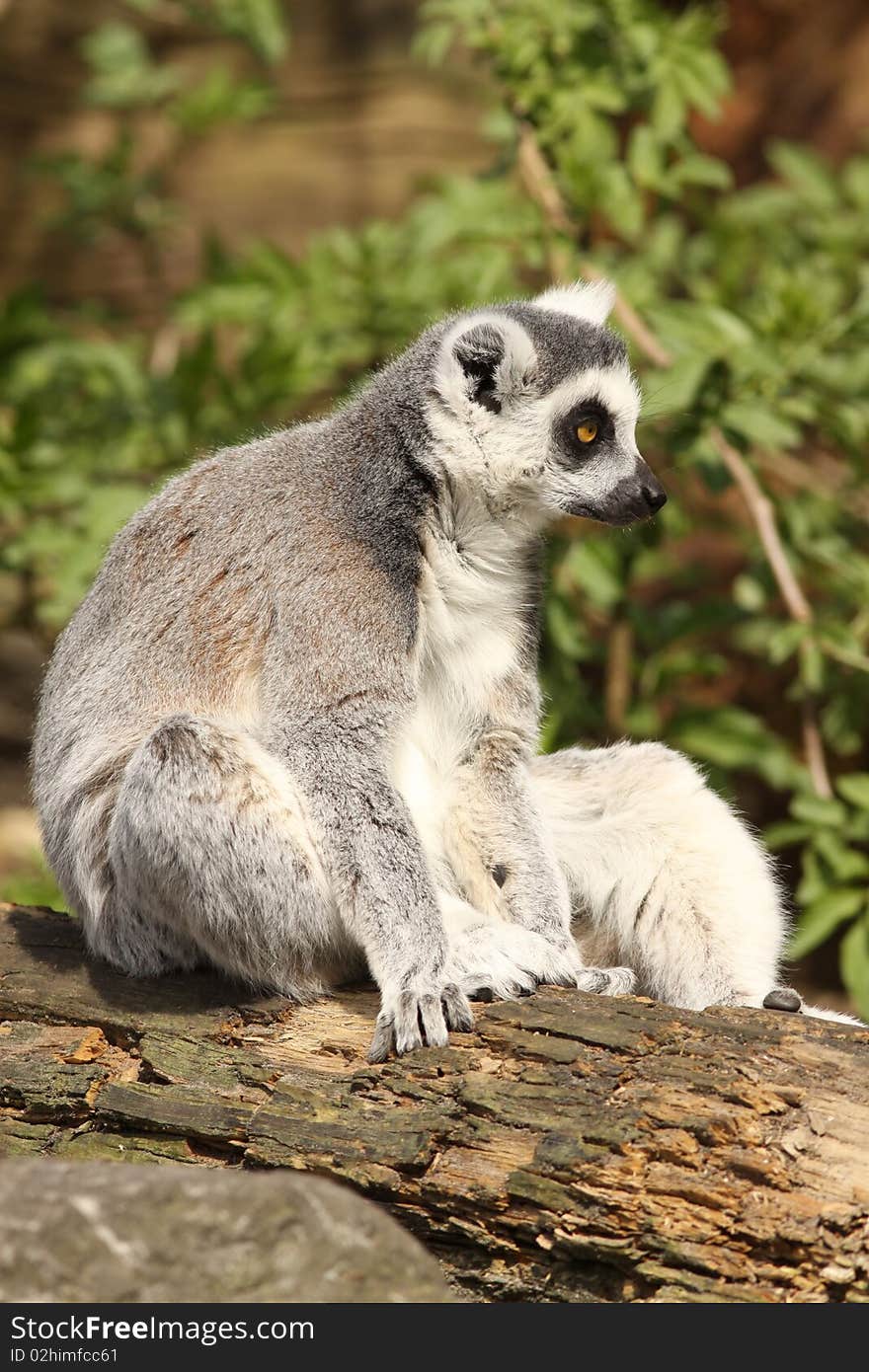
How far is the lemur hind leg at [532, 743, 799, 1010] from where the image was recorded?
4879 mm

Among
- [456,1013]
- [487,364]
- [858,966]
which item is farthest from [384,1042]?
[858,966]

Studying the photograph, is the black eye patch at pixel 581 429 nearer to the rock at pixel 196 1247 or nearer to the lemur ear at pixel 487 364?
the lemur ear at pixel 487 364

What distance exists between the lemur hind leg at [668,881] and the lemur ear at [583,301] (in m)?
1.77

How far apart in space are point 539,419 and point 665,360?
5.95ft

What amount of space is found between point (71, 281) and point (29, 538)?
22.0 feet

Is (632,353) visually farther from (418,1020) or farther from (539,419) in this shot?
(418,1020)

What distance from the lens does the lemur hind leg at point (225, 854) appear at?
4.44 m

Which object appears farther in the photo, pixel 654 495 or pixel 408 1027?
pixel 654 495

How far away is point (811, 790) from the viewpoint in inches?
274

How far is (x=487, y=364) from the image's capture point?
16.7 ft

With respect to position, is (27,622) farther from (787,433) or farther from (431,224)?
(787,433)

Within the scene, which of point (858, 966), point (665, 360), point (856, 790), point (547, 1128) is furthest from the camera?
point (665, 360)

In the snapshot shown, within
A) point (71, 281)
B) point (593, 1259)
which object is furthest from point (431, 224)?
point (71, 281)

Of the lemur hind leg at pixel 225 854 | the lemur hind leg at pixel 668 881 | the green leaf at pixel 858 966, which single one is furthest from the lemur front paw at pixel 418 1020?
the green leaf at pixel 858 966
